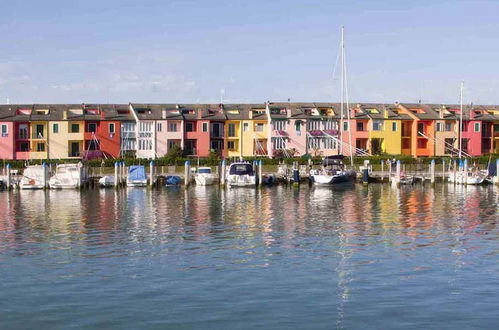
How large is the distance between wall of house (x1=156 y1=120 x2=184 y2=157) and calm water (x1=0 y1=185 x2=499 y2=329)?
56.4 m

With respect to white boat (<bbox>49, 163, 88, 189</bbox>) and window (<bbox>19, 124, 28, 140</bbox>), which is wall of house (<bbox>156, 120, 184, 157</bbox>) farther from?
white boat (<bbox>49, 163, 88, 189</bbox>)

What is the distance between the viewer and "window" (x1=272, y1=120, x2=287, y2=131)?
399 ft

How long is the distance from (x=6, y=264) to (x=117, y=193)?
43.5 meters

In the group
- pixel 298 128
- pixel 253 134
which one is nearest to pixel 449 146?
pixel 298 128

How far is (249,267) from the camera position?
34562mm

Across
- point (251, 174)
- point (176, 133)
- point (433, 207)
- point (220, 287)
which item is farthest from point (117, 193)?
point (220, 287)

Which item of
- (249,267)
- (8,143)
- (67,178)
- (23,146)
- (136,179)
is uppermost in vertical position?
(8,143)

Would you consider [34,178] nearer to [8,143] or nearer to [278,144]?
[8,143]

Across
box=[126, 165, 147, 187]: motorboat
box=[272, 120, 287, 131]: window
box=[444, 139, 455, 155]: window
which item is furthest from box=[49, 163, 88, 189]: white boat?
box=[444, 139, 455, 155]: window

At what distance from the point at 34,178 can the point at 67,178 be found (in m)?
3.75

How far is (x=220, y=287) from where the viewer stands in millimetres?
30469

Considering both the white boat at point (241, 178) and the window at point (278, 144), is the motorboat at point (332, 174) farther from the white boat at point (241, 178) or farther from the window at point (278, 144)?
the window at point (278, 144)

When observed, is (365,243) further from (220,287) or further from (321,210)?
(321,210)

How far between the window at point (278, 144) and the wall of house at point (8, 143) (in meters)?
42.0
